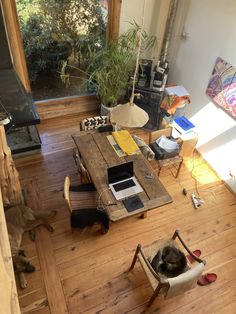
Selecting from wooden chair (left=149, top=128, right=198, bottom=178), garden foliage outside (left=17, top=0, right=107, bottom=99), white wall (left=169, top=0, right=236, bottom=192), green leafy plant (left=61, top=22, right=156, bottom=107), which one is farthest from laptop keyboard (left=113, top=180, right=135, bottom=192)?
garden foliage outside (left=17, top=0, right=107, bottom=99)

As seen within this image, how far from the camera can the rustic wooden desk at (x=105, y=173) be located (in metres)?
2.75

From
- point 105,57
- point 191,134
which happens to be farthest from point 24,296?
point 105,57

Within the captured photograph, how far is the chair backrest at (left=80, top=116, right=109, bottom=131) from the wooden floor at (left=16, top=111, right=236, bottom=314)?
64cm

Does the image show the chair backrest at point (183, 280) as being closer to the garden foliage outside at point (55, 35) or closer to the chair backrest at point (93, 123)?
the chair backrest at point (93, 123)

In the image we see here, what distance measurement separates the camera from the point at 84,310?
2.63 m

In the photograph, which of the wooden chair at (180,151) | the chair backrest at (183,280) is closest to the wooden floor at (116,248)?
the wooden chair at (180,151)

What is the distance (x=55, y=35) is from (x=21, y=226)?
2934 millimetres

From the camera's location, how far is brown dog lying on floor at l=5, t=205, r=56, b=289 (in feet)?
9.05

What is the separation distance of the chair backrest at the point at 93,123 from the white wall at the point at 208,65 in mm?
1603

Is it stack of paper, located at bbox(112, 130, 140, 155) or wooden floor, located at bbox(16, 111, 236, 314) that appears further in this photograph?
stack of paper, located at bbox(112, 130, 140, 155)

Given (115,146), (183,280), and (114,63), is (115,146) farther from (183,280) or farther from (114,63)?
(183,280)

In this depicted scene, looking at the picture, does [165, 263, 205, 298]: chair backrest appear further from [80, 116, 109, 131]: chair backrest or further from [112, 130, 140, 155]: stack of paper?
[80, 116, 109, 131]: chair backrest

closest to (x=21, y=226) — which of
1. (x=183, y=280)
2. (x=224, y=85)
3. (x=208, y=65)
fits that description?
(x=183, y=280)

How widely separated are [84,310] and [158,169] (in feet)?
7.11
